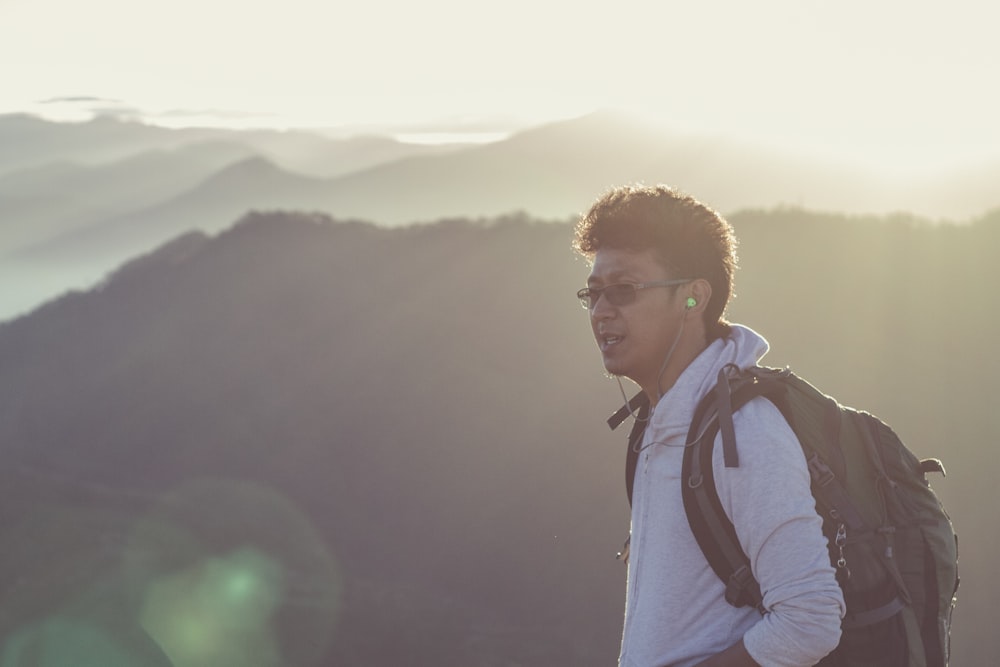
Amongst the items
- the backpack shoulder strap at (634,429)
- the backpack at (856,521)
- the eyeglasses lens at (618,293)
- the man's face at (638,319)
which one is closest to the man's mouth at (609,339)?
the man's face at (638,319)

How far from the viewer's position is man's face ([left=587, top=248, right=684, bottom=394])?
117 inches

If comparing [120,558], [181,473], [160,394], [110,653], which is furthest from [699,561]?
[160,394]

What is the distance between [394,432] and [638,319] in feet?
58.1

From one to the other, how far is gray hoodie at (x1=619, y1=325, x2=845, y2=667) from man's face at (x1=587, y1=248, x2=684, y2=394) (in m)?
0.14

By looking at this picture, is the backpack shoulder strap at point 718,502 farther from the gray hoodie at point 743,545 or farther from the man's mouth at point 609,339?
the man's mouth at point 609,339

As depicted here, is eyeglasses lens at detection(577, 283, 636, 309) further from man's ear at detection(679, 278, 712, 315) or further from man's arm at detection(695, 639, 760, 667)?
man's arm at detection(695, 639, 760, 667)

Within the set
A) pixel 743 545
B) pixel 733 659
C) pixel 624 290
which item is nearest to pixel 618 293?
pixel 624 290

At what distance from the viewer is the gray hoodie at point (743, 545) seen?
2.49 meters

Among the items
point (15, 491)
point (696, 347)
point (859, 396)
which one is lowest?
point (15, 491)

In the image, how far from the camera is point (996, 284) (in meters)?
18.5

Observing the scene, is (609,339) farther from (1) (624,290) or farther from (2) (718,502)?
(2) (718,502)

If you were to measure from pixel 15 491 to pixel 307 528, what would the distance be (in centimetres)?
731

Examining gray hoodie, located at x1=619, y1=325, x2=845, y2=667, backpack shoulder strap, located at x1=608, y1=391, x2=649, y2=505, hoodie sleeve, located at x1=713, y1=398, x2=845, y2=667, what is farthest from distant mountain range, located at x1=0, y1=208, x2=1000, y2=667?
hoodie sleeve, located at x1=713, y1=398, x2=845, y2=667

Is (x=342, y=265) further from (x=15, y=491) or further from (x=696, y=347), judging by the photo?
(x=696, y=347)
